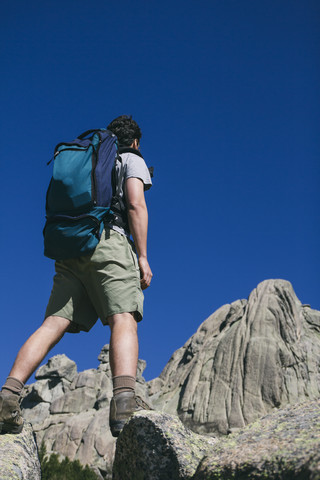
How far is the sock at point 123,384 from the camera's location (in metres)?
3.19

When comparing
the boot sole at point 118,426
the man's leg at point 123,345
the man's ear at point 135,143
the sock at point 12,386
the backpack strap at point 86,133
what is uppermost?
the man's ear at point 135,143

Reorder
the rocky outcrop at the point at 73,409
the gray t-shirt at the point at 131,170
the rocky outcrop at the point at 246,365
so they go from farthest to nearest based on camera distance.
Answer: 1. the rocky outcrop at the point at 246,365
2. the rocky outcrop at the point at 73,409
3. the gray t-shirt at the point at 131,170

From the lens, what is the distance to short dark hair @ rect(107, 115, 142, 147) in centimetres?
447

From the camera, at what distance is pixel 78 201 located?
3627 mm

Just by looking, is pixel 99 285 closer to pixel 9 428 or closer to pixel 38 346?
pixel 38 346

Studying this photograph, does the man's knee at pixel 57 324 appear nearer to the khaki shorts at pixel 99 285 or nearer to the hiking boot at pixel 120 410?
the khaki shorts at pixel 99 285

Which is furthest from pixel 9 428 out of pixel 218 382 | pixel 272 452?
pixel 218 382

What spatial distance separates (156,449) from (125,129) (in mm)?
3049

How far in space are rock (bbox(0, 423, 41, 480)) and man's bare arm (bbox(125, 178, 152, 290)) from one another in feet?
5.20

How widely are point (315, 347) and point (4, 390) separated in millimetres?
24596

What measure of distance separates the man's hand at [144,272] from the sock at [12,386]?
128 centimetres

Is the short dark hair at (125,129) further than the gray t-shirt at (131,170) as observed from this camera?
Yes

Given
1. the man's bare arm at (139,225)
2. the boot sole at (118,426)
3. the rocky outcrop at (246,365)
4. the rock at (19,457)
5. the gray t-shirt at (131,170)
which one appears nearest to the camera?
the rock at (19,457)

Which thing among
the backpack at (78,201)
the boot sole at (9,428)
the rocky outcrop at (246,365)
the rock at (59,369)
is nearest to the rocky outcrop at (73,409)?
the rock at (59,369)
